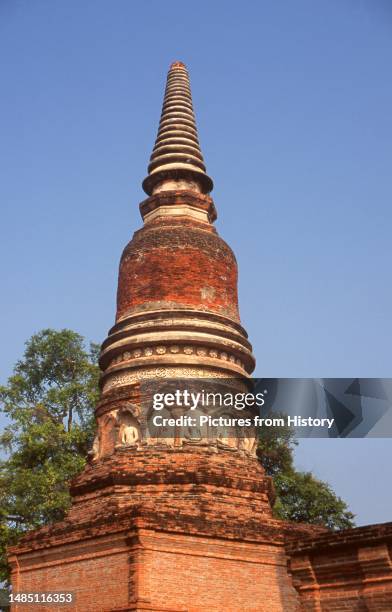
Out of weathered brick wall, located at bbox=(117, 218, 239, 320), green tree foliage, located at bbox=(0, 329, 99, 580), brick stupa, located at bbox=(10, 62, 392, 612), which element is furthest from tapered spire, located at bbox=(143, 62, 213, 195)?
green tree foliage, located at bbox=(0, 329, 99, 580)

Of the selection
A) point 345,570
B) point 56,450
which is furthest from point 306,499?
point 345,570

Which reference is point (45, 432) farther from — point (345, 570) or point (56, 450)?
point (345, 570)

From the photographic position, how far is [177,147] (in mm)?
20547

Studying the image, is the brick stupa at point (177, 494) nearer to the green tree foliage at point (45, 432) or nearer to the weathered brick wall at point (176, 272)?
the weathered brick wall at point (176, 272)

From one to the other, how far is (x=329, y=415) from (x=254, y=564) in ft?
10.4

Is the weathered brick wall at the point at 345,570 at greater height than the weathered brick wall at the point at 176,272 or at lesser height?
lesser

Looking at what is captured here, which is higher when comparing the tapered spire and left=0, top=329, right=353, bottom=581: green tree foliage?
the tapered spire

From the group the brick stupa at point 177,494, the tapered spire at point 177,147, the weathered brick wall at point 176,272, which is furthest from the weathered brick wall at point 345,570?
the tapered spire at point 177,147

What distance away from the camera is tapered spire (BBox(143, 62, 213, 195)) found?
20.1 metres

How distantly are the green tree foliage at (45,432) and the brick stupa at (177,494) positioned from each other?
6572 millimetres

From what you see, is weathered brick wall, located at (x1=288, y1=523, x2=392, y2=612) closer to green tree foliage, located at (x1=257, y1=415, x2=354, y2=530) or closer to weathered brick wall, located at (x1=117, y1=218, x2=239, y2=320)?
weathered brick wall, located at (x1=117, y1=218, x2=239, y2=320)

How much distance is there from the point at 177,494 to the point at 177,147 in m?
10.4

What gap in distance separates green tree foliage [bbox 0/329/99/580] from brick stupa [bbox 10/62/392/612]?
21.6ft

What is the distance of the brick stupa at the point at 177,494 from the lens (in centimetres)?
1214
